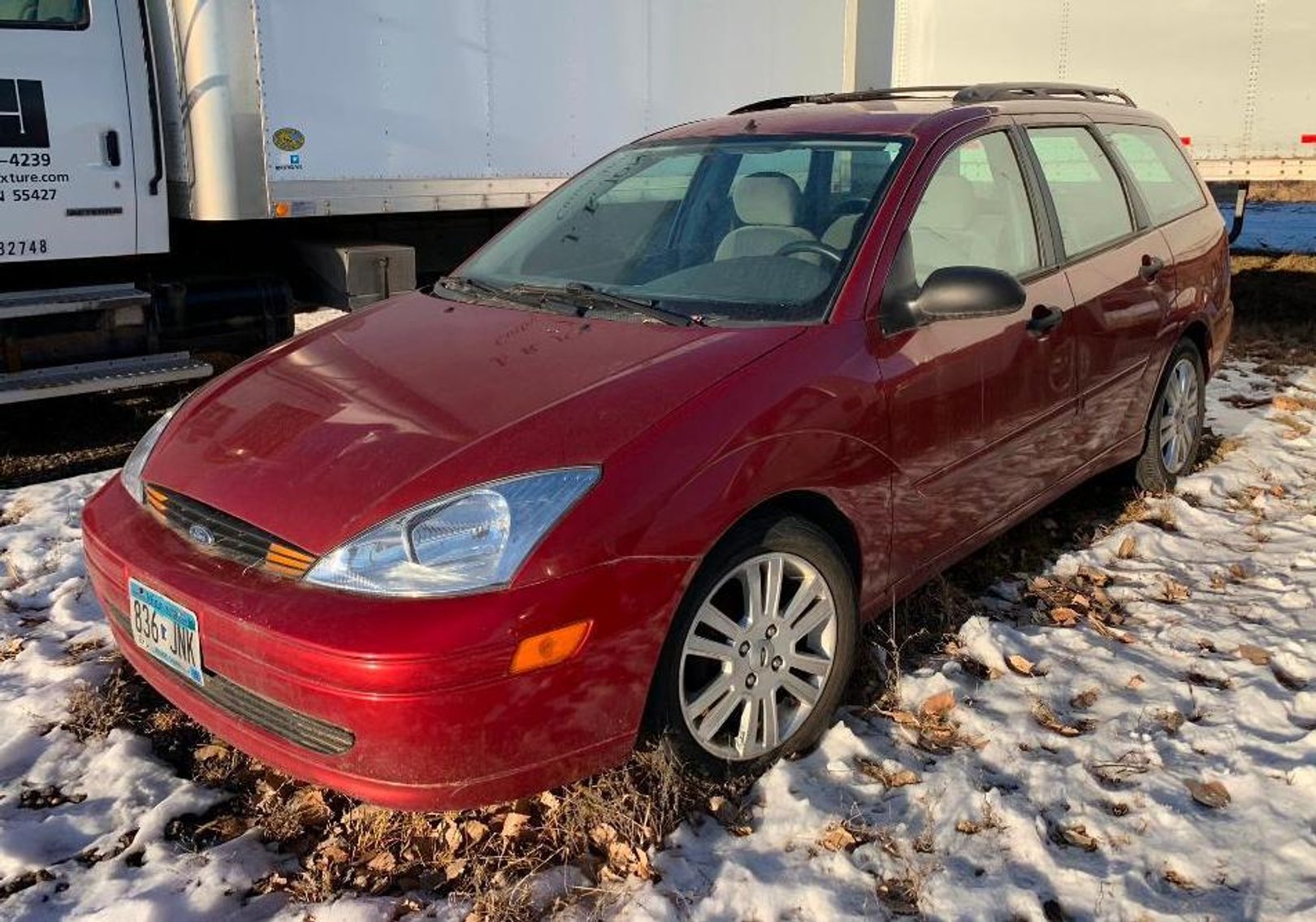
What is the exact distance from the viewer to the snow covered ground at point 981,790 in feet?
7.86

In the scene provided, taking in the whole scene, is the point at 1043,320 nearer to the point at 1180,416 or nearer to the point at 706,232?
the point at 706,232

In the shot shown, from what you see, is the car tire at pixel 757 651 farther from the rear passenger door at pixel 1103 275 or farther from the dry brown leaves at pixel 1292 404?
the dry brown leaves at pixel 1292 404

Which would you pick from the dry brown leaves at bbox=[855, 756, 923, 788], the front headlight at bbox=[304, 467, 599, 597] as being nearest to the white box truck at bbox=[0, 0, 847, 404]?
the front headlight at bbox=[304, 467, 599, 597]

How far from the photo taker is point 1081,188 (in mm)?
4203

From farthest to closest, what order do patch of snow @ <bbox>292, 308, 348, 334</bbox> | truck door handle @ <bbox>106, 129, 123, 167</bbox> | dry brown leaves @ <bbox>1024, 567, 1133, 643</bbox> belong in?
patch of snow @ <bbox>292, 308, 348, 334</bbox>
truck door handle @ <bbox>106, 129, 123, 167</bbox>
dry brown leaves @ <bbox>1024, 567, 1133, 643</bbox>

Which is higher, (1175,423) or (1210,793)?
(1175,423)

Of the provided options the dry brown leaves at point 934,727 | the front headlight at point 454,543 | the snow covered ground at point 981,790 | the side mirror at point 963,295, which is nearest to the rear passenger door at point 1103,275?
the snow covered ground at point 981,790

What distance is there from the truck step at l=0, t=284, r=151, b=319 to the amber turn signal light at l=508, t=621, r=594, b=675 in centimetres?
466

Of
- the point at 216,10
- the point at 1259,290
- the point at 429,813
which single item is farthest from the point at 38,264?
the point at 1259,290

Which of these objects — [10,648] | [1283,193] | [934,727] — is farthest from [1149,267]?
[1283,193]

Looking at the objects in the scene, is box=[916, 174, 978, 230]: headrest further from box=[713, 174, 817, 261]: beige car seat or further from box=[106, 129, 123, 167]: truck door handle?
box=[106, 129, 123, 167]: truck door handle

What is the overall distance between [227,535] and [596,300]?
1285 millimetres

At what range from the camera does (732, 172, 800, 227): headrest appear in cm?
346

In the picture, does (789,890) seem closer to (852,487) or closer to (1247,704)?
(852,487)
